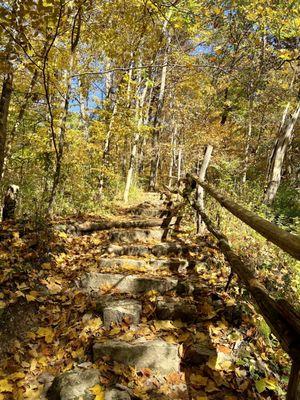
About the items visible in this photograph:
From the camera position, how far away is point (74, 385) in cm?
293

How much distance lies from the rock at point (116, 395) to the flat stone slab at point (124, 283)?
1639mm

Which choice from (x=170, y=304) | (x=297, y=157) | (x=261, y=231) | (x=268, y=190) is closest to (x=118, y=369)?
(x=170, y=304)

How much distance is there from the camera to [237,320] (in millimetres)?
3836

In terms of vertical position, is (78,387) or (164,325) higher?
(164,325)

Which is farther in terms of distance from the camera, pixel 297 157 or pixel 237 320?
pixel 297 157

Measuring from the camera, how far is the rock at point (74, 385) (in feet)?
9.32

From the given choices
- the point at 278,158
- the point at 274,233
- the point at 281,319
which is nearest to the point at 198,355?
the point at 281,319

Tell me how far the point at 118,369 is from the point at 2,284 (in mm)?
1992

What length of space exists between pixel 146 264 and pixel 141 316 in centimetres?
129

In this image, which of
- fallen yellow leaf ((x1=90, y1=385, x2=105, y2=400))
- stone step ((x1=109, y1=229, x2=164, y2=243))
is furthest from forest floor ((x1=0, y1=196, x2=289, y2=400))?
stone step ((x1=109, y1=229, x2=164, y2=243))

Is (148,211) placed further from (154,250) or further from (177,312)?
(177,312)

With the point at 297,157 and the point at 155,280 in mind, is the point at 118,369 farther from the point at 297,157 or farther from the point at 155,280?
the point at 297,157

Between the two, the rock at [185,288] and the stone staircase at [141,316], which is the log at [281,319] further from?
the rock at [185,288]

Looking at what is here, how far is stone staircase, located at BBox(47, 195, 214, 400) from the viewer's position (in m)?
3.00
